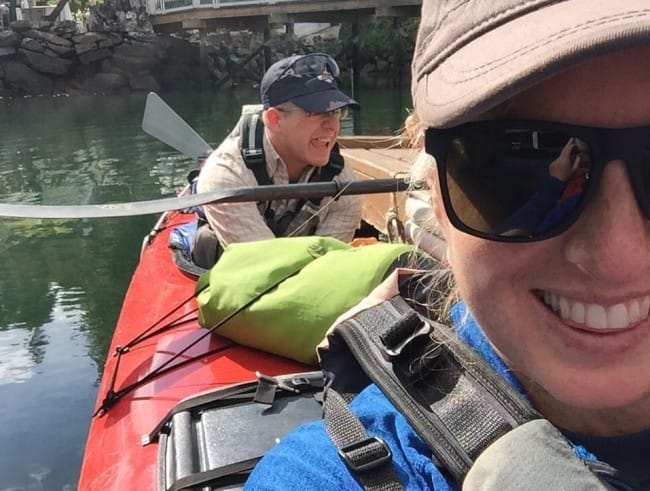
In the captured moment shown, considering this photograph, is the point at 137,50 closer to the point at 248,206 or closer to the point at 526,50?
the point at 248,206

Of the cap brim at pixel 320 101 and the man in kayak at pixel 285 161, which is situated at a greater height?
the cap brim at pixel 320 101

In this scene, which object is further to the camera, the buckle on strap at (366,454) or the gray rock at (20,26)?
the gray rock at (20,26)

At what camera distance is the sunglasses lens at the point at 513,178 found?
748mm

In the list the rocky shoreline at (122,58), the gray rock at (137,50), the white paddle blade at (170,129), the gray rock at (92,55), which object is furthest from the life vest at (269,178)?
the gray rock at (137,50)

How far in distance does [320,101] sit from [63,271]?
471 centimetres

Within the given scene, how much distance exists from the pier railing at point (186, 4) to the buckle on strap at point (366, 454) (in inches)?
928

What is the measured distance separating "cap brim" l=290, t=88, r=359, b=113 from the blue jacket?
2.39 meters

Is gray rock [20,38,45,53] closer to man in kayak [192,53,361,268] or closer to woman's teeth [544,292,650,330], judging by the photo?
man in kayak [192,53,361,268]

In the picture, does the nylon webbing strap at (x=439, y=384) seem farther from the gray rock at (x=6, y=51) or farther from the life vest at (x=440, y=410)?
the gray rock at (x=6, y=51)

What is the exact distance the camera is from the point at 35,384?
16.0 feet

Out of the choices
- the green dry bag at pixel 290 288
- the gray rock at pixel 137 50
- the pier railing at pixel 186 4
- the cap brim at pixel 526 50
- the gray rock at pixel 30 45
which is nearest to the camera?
the cap brim at pixel 526 50

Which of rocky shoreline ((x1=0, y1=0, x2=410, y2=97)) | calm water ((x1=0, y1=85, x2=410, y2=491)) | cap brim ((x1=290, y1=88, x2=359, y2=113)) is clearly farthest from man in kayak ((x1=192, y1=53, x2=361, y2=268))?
rocky shoreline ((x1=0, y1=0, x2=410, y2=97))

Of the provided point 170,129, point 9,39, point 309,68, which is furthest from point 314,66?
point 9,39

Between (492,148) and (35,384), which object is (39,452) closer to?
(35,384)
